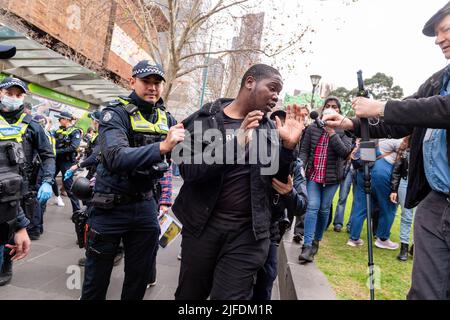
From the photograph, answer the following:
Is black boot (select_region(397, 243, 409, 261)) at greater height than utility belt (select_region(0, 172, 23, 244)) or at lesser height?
lesser

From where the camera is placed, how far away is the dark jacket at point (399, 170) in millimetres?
4660

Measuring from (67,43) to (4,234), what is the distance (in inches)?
611

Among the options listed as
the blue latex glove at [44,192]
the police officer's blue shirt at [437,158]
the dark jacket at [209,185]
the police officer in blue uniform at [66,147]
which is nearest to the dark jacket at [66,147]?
the police officer in blue uniform at [66,147]

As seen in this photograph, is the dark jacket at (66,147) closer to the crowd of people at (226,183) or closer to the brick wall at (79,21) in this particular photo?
the crowd of people at (226,183)

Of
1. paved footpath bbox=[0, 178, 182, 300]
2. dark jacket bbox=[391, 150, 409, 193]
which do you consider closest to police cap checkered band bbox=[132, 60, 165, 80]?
paved footpath bbox=[0, 178, 182, 300]

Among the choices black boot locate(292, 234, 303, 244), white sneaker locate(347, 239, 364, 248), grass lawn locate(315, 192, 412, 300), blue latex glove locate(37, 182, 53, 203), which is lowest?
grass lawn locate(315, 192, 412, 300)

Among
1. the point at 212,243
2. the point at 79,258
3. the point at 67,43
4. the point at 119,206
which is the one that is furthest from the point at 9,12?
the point at 212,243

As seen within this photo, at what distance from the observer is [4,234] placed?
202cm

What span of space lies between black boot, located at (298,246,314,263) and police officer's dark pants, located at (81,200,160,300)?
6.66 feet

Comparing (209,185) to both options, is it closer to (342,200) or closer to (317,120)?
(317,120)

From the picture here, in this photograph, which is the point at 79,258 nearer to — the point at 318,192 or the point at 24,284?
the point at 24,284

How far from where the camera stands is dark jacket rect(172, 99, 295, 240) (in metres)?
2.12

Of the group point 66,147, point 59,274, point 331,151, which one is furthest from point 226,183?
point 66,147

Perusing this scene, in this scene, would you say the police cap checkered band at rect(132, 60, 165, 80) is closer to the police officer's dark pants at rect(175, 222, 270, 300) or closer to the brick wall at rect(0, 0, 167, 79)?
the police officer's dark pants at rect(175, 222, 270, 300)
